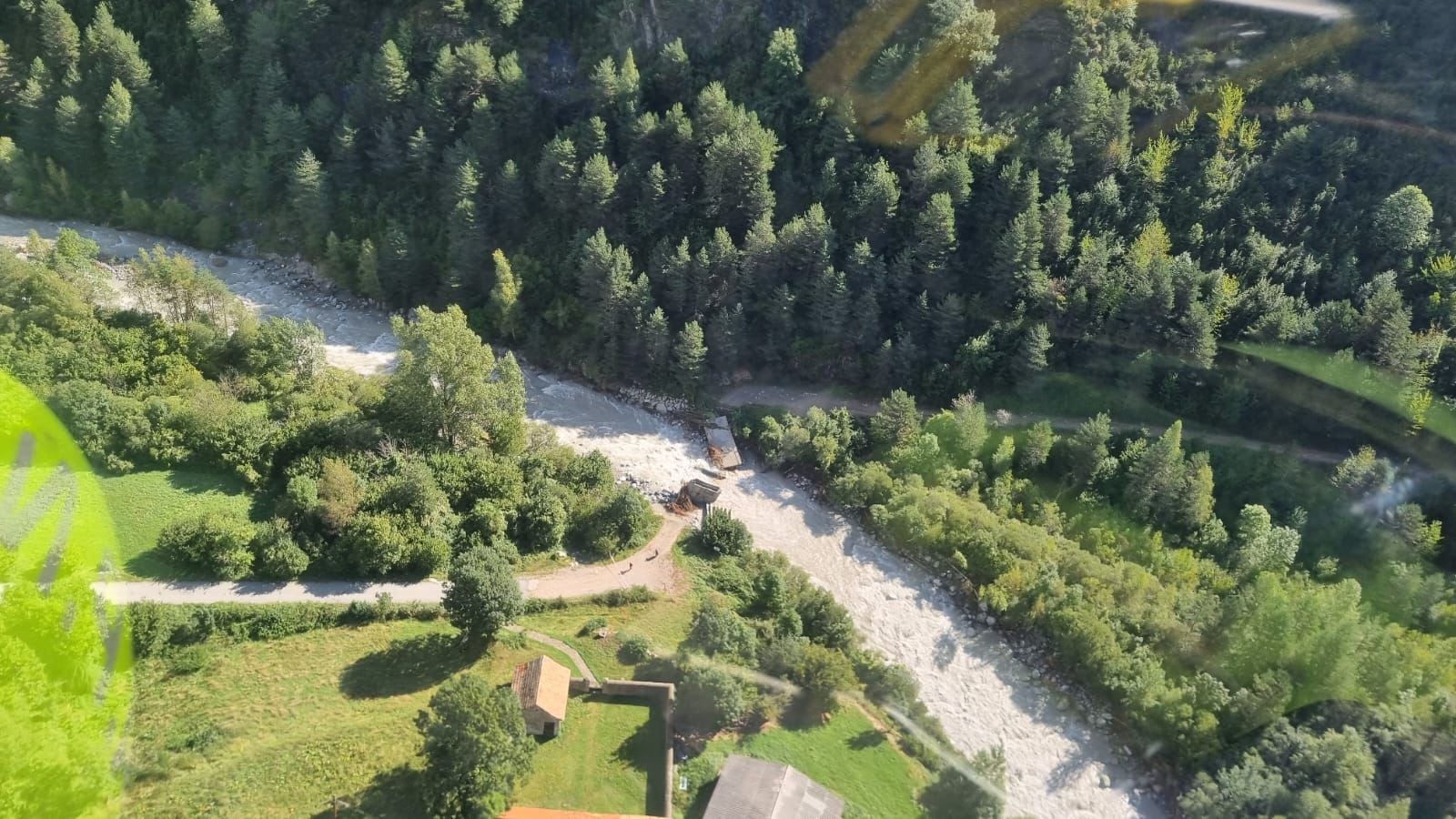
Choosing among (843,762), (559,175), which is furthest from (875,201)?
(843,762)

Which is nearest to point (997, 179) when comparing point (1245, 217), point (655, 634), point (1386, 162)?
point (1245, 217)

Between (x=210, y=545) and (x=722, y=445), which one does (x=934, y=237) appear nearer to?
(x=722, y=445)

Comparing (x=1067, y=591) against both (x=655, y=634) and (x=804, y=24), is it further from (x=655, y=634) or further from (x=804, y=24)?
(x=804, y=24)

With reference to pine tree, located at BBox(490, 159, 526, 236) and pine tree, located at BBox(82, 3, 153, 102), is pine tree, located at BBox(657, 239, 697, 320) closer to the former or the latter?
pine tree, located at BBox(490, 159, 526, 236)


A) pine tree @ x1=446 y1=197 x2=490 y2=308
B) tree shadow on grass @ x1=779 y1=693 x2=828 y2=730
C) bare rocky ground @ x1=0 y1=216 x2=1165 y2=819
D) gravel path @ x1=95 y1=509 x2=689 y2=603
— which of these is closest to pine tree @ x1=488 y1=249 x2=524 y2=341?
pine tree @ x1=446 y1=197 x2=490 y2=308

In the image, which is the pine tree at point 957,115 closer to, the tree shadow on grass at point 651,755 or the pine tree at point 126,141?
the tree shadow on grass at point 651,755
